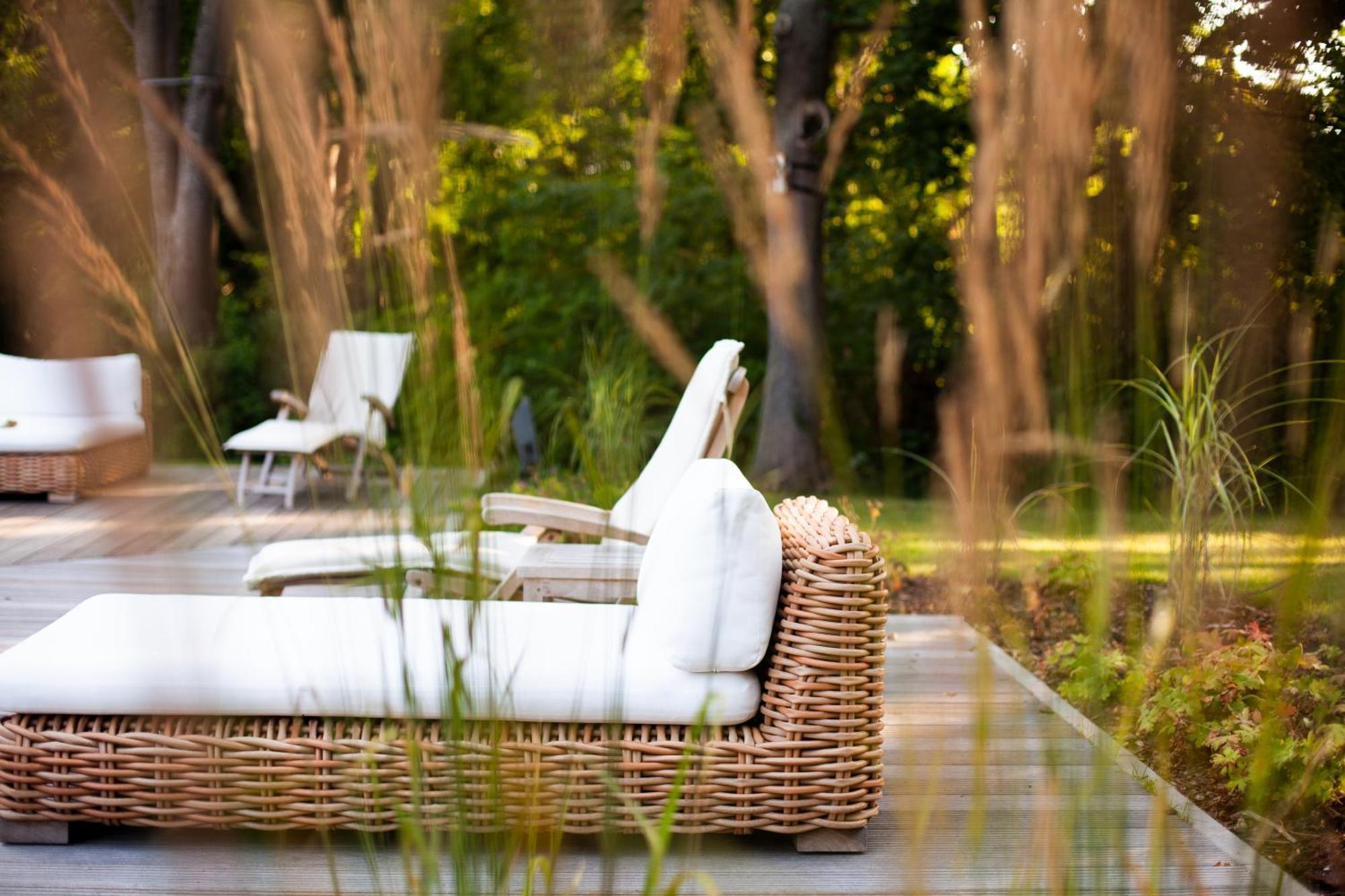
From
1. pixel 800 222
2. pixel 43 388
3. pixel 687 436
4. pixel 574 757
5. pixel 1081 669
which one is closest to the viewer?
pixel 574 757

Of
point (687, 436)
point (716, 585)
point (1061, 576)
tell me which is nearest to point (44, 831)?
point (716, 585)

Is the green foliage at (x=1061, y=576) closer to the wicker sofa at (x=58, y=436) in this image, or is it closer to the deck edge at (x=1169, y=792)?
the deck edge at (x=1169, y=792)

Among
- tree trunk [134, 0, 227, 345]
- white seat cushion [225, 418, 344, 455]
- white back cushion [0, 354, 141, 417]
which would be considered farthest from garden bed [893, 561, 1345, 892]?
tree trunk [134, 0, 227, 345]

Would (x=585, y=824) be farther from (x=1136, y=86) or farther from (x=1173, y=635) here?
(x=1173, y=635)

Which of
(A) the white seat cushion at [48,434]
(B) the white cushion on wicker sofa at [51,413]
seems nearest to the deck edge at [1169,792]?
(B) the white cushion on wicker sofa at [51,413]

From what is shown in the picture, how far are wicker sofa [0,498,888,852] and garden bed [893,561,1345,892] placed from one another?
1.19 feet

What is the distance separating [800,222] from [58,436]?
446 centimetres

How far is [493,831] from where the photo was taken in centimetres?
98

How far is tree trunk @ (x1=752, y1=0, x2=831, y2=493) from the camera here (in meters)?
7.61

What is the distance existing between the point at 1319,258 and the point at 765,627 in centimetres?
124

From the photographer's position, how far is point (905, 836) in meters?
2.30

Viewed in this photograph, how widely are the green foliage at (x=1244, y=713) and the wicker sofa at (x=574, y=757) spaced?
67 centimetres

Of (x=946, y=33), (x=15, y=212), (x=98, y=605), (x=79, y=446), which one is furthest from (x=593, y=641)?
(x=15, y=212)

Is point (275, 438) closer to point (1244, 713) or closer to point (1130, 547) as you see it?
point (1244, 713)
